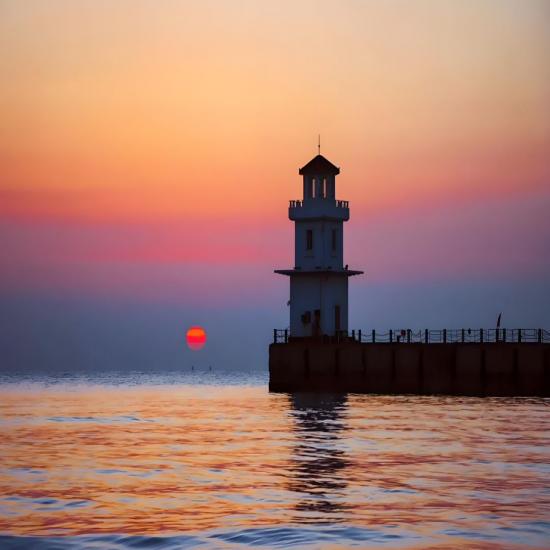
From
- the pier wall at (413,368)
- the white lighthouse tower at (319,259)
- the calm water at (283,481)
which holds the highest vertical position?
the white lighthouse tower at (319,259)

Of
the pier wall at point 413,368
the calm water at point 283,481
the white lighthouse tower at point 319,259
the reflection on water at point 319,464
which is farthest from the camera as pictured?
the white lighthouse tower at point 319,259

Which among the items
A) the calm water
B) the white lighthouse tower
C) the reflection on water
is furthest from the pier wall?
the calm water

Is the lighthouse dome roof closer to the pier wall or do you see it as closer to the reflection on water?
the pier wall

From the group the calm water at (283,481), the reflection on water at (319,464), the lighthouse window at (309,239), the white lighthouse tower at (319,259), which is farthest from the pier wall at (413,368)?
the calm water at (283,481)

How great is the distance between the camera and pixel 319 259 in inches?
3113

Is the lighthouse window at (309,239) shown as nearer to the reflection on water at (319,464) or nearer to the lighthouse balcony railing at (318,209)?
the lighthouse balcony railing at (318,209)

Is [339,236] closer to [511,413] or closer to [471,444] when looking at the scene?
[511,413]

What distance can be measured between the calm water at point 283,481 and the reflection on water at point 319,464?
66 millimetres

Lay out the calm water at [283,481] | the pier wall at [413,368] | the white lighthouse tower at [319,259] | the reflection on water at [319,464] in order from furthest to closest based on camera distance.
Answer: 1. the white lighthouse tower at [319,259]
2. the pier wall at [413,368]
3. the reflection on water at [319,464]
4. the calm water at [283,481]

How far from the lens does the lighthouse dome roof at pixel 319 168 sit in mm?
80125

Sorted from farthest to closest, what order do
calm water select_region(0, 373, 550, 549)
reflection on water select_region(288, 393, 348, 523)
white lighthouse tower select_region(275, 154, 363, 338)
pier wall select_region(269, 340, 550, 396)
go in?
1. white lighthouse tower select_region(275, 154, 363, 338)
2. pier wall select_region(269, 340, 550, 396)
3. reflection on water select_region(288, 393, 348, 523)
4. calm water select_region(0, 373, 550, 549)

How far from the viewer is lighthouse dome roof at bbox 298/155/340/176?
80125 millimetres

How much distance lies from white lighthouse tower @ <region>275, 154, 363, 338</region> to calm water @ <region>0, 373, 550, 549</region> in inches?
862

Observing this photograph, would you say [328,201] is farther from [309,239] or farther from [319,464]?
[319,464]
